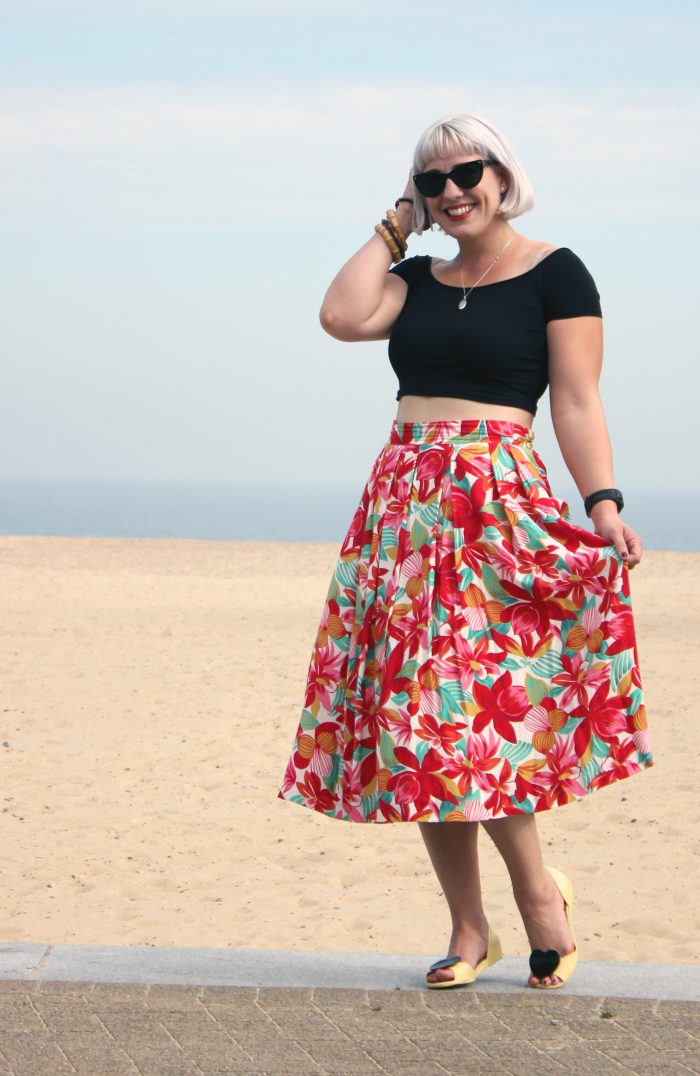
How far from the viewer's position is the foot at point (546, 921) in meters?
3.39

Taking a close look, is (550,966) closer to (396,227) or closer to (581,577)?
(581,577)

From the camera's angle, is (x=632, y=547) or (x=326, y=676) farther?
(x=326, y=676)

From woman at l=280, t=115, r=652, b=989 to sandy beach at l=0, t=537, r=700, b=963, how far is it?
1811 mm

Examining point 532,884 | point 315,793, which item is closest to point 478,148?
point 315,793

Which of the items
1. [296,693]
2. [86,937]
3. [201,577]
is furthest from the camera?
[201,577]

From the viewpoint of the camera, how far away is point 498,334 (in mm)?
3291

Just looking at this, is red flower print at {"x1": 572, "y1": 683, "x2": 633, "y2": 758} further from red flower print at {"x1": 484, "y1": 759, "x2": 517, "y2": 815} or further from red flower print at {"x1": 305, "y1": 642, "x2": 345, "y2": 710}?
red flower print at {"x1": 305, "y1": 642, "x2": 345, "y2": 710}

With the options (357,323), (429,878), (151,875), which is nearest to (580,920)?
(429,878)

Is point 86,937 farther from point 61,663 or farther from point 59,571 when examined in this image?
point 59,571

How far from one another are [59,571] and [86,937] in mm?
16376

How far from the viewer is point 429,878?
5.89 meters

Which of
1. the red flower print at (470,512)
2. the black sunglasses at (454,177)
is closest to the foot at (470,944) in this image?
the red flower print at (470,512)

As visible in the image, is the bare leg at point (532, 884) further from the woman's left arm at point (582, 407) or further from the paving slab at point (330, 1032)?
the woman's left arm at point (582, 407)

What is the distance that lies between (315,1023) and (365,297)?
67.8 inches
